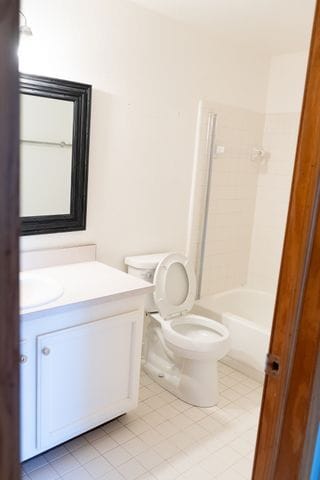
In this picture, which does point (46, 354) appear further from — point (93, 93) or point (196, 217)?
point (196, 217)

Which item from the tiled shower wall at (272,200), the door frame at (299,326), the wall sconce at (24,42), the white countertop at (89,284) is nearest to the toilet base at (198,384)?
the white countertop at (89,284)

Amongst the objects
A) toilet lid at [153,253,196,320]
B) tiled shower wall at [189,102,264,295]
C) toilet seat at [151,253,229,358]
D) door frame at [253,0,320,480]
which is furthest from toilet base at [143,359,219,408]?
door frame at [253,0,320,480]

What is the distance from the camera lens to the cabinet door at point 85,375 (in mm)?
1799

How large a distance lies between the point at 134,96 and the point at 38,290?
51.7 inches

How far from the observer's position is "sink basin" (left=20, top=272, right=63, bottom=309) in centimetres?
174

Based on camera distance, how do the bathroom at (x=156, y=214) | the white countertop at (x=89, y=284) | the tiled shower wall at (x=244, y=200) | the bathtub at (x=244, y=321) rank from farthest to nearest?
the tiled shower wall at (x=244, y=200) → the bathtub at (x=244, y=321) → the bathroom at (x=156, y=214) → the white countertop at (x=89, y=284)

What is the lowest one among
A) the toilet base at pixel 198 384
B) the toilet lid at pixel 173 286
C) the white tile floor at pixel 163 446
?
the white tile floor at pixel 163 446

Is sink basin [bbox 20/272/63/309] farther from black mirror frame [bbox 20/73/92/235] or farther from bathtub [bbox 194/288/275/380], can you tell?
bathtub [bbox 194/288/275/380]

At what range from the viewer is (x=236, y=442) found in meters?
2.16

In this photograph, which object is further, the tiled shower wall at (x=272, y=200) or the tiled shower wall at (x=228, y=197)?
the tiled shower wall at (x=272, y=200)

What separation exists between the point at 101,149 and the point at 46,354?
1.22 metres

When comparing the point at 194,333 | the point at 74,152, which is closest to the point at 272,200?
the point at 194,333

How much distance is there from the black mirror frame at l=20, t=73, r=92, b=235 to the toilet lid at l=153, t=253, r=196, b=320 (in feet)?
1.93

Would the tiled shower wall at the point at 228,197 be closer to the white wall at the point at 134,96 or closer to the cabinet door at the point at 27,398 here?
the white wall at the point at 134,96
